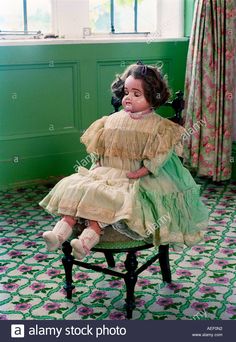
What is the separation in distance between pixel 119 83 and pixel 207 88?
1.73 meters

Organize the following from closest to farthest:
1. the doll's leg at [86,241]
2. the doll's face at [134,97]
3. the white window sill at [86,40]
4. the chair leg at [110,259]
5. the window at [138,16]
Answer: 1. the doll's leg at [86,241]
2. the doll's face at [134,97]
3. the chair leg at [110,259]
4. the white window sill at [86,40]
5. the window at [138,16]

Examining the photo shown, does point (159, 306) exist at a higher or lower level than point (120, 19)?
lower

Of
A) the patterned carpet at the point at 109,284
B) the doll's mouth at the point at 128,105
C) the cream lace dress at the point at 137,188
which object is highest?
the doll's mouth at the point at 128,105

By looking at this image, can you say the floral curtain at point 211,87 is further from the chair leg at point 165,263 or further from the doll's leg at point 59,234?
the doll's leg at point 59,234

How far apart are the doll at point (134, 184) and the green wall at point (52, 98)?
5.51ft

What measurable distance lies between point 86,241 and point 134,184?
335 mm

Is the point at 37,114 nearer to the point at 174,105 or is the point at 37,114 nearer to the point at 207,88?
the point at 207,88

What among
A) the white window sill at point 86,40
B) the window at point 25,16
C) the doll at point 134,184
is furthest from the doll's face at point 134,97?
the window at point 25,16

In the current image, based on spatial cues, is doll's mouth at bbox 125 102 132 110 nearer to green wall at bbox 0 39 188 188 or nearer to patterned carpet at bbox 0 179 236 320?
patterned carpet at bbox 0 179 236 320

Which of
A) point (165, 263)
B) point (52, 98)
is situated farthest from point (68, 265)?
point (52, 98)

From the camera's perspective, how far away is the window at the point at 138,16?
181 inches

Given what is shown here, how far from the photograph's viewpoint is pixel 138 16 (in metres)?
4.82

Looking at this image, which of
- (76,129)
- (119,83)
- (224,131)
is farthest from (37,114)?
(119,83)

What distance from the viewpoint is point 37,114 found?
429 centimetres
